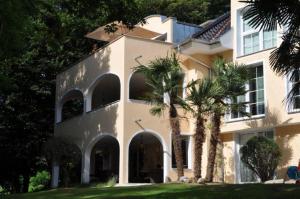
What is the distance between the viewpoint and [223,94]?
21953 mm

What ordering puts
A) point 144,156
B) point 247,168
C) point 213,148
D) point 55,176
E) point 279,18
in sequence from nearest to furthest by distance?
point 279,18, point 213,148, point 247,168, point 144,156, point 55,176

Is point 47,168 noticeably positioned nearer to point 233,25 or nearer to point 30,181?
point 30,181

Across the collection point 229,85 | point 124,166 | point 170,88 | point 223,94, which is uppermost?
point 229,85

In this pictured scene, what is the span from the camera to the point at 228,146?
26.2 metres

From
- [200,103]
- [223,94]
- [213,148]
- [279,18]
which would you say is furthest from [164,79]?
[279,18]

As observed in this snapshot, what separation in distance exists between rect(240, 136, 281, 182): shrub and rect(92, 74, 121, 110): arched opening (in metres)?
10.3

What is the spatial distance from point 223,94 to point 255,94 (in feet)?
11.5

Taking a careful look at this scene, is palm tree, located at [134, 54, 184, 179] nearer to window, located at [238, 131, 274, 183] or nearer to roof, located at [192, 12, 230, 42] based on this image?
window, located at [238, 131, 274, 183]

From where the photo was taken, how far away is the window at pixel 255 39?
80.7 ft

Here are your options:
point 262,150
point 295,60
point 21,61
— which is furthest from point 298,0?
point 21,61

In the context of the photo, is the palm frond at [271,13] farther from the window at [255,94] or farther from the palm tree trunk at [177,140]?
the window at [255,94]

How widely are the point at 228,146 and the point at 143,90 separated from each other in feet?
25.5

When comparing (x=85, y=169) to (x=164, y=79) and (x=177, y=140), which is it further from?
(x=164, y=79)

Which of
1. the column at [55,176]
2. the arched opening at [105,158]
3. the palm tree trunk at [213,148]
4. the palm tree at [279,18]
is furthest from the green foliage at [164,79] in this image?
the column at [55,176]
